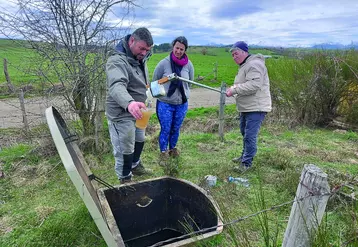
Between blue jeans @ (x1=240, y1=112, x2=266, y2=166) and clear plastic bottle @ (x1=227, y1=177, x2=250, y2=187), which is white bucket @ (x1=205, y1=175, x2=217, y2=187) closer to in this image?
clear plastic bottle @ (x1=227, y1=177, x2=250, y2=187)

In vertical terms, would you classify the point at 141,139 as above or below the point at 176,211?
above

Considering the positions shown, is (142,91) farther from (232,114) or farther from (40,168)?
(232,114)

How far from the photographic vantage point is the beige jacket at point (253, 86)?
3.88 meters

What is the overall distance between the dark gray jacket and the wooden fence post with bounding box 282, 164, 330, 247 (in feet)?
5.34

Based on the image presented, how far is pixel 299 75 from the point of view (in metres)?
7.32

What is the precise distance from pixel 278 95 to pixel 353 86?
1795 mm

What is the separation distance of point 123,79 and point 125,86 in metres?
0.08

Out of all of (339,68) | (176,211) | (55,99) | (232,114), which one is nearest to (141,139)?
(176,211)

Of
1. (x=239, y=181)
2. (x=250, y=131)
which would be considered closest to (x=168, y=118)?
(x=250, y=131)

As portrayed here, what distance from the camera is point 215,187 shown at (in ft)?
12.5

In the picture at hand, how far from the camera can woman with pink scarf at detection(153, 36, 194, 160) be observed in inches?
161

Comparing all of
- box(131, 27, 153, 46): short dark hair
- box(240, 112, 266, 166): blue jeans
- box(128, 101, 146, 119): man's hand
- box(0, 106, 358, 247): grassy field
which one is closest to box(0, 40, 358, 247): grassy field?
box(0, 106, 358, 247): grassy field

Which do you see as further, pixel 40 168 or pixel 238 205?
pixel 40 168

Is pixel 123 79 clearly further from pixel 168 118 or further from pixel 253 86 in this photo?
pixel 253 86
